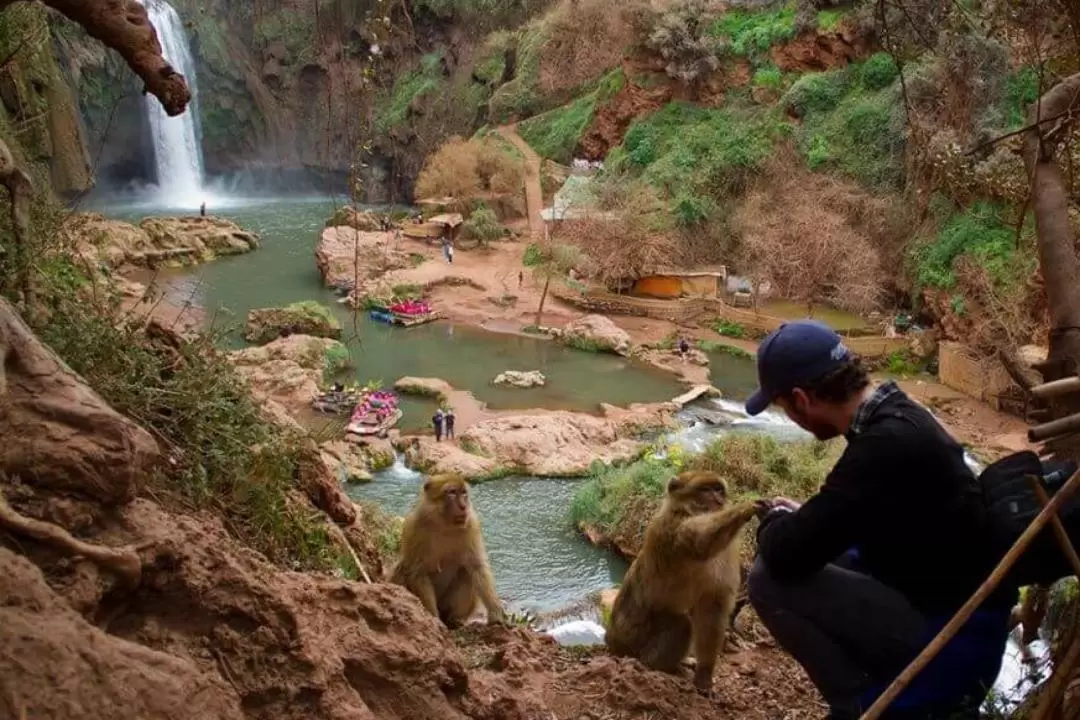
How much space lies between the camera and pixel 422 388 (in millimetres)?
20844

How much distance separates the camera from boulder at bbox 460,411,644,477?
17.1 meters

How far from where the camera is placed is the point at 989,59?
2412 centimetres

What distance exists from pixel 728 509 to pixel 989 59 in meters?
24.5

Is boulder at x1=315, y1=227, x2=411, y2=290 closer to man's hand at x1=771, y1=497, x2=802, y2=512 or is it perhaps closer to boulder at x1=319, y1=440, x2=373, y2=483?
boulder at x1=319, y1=440, x2=373, y2=483

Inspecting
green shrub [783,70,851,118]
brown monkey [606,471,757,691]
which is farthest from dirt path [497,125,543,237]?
brown monkey [606,471,757,691]

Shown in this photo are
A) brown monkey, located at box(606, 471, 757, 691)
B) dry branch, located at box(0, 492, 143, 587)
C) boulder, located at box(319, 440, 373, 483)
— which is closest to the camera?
dry branch, located at box(0, 492, 143, 587)

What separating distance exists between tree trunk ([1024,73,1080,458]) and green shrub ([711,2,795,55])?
103 feet

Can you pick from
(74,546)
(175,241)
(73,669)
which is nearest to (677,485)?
(74,546)

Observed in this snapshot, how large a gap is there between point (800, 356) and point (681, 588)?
181 centimetres

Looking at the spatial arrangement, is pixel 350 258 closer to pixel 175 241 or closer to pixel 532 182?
pixel 175 241

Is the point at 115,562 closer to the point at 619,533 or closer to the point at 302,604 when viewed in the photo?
the point at 302,604

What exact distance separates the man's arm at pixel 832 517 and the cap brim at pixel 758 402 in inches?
12.2

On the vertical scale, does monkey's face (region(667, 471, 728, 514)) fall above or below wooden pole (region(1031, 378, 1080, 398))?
below

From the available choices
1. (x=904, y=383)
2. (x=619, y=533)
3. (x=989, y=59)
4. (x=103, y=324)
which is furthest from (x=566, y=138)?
(x=103, y=324)
